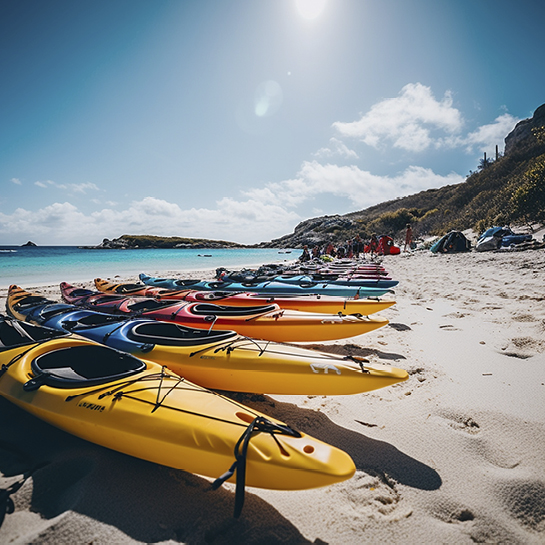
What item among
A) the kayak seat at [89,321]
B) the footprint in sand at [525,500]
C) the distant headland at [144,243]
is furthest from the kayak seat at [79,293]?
the distant headland at [144,243]

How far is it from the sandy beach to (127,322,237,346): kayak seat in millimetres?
652

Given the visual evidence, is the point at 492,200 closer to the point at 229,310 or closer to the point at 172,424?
the point at 229,310

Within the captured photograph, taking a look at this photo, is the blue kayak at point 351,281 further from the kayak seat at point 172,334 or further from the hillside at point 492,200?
the hillside at point 492,200

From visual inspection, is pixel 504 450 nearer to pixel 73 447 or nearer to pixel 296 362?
pixel 296 362

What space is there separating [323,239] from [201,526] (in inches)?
1622

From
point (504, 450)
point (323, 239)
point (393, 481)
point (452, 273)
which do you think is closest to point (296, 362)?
point (393, 481)

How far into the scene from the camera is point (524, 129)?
107 ft

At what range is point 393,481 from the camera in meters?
1.72

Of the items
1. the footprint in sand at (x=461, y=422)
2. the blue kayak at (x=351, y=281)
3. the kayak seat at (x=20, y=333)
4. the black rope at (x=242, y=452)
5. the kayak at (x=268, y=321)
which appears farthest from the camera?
the blue kayak at (x=351, y=281)

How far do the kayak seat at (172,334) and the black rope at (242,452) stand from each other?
137 cm

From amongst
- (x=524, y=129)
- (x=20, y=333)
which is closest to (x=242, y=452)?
(x=20, y=333)

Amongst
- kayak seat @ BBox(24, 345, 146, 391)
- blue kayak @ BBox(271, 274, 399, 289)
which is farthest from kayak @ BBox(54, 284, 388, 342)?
blue kayak @ BBox(271, 274, 399, 289)

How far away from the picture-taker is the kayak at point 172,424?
140cm

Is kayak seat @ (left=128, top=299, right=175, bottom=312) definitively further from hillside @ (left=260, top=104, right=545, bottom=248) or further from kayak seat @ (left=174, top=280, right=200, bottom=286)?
hillside @ (left=260, top=104, right=545, bottom=248)
